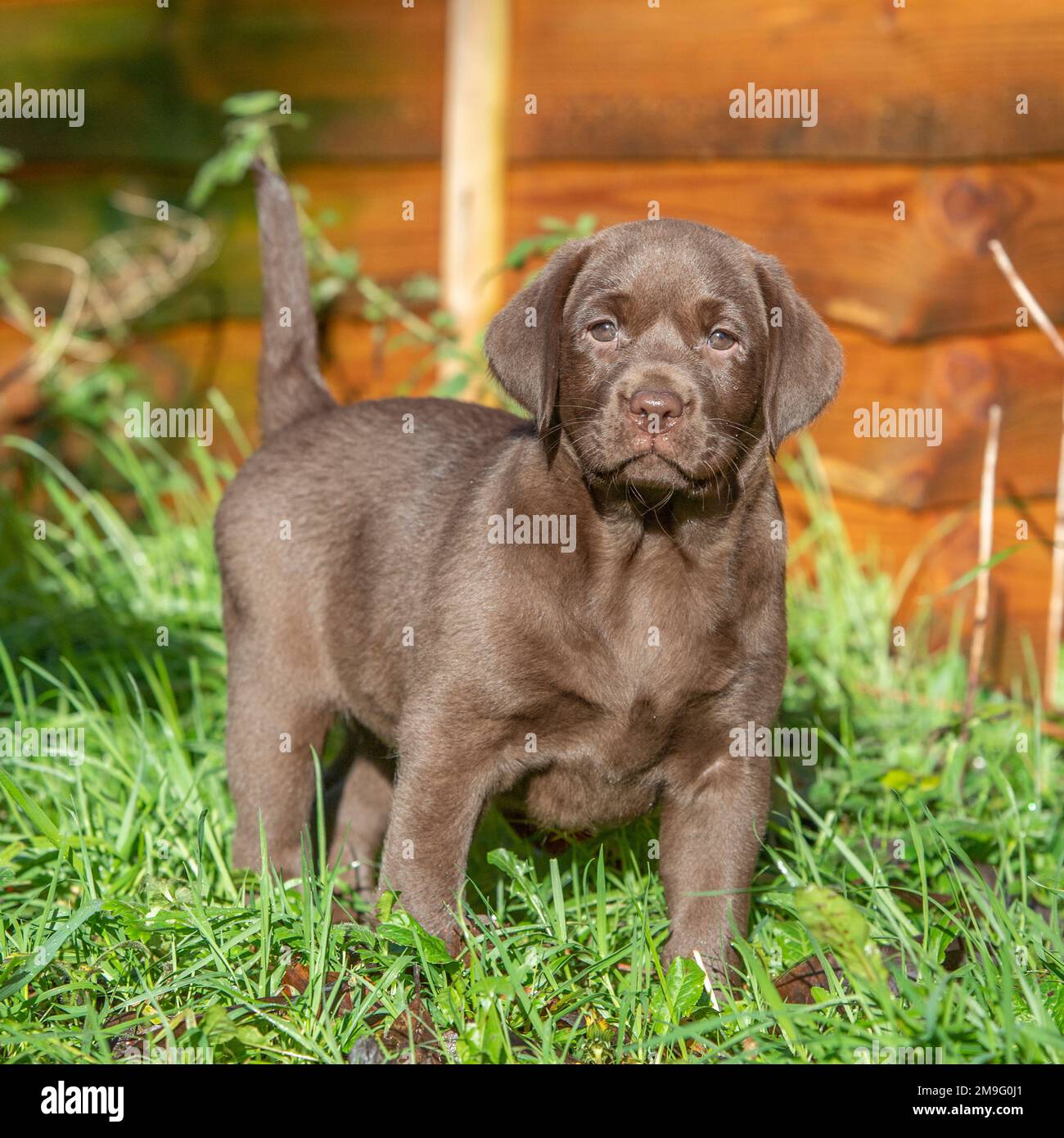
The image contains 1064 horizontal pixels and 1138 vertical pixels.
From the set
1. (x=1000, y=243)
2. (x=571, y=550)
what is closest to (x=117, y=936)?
(x=571, y=550)

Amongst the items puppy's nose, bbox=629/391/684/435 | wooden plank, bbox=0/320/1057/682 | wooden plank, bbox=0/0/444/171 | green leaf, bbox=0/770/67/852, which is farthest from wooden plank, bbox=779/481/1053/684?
green leaf, bbox=0/770/67/852

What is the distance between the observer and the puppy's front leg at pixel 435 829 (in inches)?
118

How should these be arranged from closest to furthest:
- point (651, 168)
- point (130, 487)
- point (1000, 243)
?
point (1000, 243), point (651, 168), point (130, 487)

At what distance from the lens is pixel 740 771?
3.07 meters

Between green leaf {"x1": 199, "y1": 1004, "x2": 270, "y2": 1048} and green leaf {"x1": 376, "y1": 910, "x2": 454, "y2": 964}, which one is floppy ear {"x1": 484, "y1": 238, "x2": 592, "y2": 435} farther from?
green leaf {"x1": 199, "y1": 1004, "x2": 270, "y2": 1048}

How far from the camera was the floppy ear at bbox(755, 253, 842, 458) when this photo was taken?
303cm

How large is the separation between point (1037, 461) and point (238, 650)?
9.77 ft

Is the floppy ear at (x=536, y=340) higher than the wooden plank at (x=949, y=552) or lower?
higher

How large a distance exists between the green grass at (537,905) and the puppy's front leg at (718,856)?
92mm

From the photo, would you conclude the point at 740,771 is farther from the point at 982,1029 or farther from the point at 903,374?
the point at 903,374
